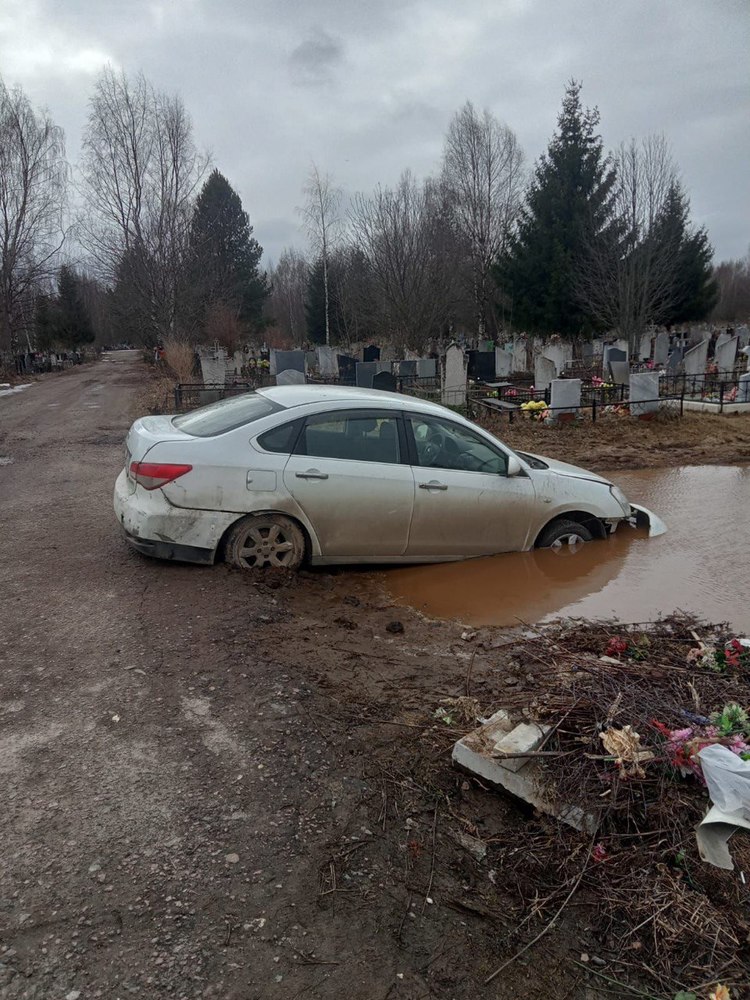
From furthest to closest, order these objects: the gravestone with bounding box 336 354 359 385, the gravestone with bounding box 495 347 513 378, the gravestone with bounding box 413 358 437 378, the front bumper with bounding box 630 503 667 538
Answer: the gravestone with bounding box 495 347 513 378
the gravestone with bounding box 336 354 359 385
the gravestone with bounding box 413 358 437 378
the front bumper with bounding box 630 503 667 538

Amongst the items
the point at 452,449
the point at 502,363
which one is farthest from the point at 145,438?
the point at 502,363

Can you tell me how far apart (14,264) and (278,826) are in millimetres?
43017

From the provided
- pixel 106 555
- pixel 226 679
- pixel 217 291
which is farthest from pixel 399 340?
pixel 226 679

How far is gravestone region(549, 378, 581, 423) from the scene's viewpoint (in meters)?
15.1

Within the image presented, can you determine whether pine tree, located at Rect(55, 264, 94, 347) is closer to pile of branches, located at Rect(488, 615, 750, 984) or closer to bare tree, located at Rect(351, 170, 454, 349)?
bare tree, located at Rect(351, 170, 454, 349)

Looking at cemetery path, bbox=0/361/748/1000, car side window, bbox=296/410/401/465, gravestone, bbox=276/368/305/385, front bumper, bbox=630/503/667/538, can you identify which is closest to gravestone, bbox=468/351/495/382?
gravestone, bbox=276/368/305/385

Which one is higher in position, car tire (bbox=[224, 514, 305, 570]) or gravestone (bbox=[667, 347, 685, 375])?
gravestone (bbox=[667, 347, 685, 375])

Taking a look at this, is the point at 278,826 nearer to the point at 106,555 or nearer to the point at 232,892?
the point at 232,892

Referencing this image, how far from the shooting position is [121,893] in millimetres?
2230

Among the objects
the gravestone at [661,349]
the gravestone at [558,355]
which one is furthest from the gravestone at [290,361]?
the gravestone at [661,349]

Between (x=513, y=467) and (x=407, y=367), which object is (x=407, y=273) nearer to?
(x=407, y=367)

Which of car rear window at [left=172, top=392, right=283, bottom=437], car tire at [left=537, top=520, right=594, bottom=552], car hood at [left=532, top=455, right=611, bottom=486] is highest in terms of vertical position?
car rear window at [left=172, top=392, right=283, bottom=437]

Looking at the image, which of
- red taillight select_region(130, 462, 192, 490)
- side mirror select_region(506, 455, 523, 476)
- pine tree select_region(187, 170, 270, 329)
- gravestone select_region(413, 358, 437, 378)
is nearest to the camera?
red taillight select_region(130, 462, 192, 490)

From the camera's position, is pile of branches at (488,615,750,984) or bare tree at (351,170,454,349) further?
bare tree at (351,170,454,349)
